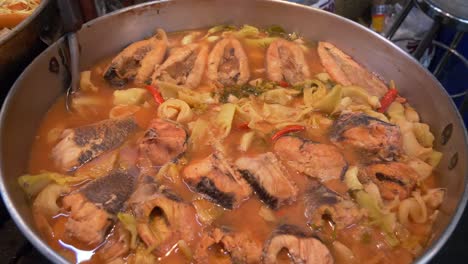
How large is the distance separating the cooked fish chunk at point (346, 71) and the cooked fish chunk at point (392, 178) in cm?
86

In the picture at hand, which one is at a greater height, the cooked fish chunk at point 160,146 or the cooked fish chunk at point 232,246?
the cooked fish chunk at point 160,146

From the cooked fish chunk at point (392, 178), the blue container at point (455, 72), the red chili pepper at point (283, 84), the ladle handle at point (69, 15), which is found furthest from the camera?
the blue container at point (455, 72)

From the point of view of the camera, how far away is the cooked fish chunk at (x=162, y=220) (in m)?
2.25

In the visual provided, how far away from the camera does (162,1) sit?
3645 mm

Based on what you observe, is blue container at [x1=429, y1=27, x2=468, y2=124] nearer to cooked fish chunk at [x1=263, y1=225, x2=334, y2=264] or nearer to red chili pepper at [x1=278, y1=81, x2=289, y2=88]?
red chili pepper at [x1=278, y1=81, x2=289, y2=88]

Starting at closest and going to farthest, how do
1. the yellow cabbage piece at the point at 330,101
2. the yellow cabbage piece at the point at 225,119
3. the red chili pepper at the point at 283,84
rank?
the yellow cabbage piece at the point at 225,119, the yellow cabbage piece at the point at 330,101, the red chili pepper at the point at 283,84

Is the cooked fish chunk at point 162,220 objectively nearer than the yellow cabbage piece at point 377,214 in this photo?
Yes

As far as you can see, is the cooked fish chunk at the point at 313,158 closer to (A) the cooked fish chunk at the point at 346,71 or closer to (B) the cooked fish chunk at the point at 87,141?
(A) the cooked fish chunk at the point at 346,71

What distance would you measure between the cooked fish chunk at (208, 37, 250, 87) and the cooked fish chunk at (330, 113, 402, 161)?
96cm

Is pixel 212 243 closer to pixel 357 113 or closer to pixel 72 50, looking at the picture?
pixel 357 113

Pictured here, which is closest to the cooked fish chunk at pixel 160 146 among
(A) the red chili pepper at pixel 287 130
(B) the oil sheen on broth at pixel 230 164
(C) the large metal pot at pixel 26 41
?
(B) the oil sheen on broth at pixel 230 164

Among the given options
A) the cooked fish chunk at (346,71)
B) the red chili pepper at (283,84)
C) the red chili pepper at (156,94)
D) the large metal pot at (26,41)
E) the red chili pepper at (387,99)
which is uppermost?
the large metal pot at (26,41)

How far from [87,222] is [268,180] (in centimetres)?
110

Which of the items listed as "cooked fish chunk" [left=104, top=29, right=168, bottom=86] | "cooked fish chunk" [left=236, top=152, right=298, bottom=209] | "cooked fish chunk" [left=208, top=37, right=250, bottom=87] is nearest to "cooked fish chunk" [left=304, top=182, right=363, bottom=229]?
"cooked fish chunk" [left=236, top=152, right=298, bottom=209]
